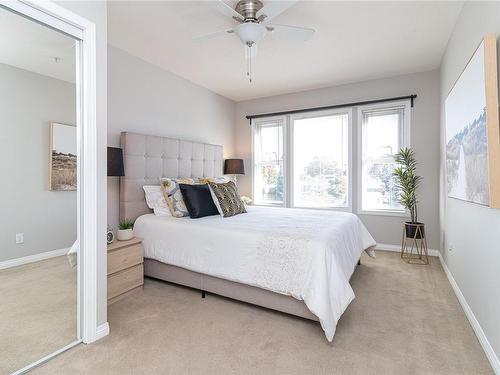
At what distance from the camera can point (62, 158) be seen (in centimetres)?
183

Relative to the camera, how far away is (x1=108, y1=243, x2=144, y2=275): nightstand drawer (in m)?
2.36

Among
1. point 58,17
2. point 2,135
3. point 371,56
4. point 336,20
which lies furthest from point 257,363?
point 371,56

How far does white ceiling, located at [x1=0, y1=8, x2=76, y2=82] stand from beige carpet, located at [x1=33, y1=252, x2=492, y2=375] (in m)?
1.81

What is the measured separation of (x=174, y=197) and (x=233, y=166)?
1926 mm

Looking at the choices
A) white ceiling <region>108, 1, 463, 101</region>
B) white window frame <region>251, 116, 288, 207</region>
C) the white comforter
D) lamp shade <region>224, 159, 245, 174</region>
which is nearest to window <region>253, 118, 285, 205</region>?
white window frame <region>251, 116, 288, 207</region>

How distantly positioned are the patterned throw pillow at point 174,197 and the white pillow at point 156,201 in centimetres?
6

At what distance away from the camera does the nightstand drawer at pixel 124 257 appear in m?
2.36

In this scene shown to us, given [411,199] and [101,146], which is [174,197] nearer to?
[101,146]

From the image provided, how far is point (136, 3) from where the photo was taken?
7.68 feet

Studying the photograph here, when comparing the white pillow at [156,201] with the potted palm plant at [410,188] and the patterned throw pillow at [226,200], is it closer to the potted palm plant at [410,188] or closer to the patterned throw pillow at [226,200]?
the patterned throw pillow at [226,200]

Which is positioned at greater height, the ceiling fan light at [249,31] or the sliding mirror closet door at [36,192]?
the ceiling fan light at [249,31]

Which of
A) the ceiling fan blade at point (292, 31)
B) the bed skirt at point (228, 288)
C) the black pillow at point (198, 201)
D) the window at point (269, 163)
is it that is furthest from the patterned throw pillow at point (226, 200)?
the window at point (269, 163)

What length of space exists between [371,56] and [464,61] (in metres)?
1.25

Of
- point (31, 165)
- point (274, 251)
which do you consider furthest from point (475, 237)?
point (31, 165)
